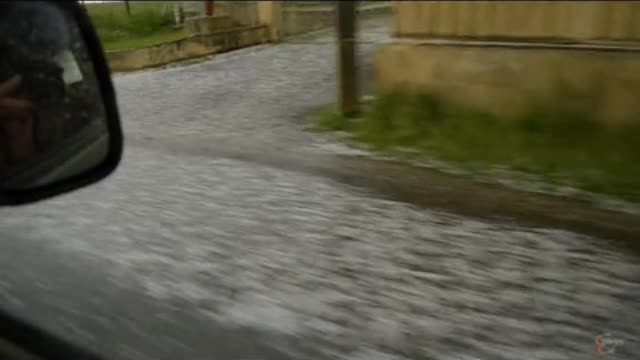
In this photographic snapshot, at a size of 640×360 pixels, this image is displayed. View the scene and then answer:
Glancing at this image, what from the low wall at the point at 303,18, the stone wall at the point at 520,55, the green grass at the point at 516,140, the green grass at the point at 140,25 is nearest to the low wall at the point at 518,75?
the stone wall at the point at 520,55

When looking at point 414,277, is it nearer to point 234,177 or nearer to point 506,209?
point 506,209

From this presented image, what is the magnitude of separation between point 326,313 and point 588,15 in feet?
14.7

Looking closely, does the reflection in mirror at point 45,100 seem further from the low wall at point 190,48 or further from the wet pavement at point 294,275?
the low wall at point 190,48

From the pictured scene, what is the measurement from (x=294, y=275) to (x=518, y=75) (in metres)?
3.83

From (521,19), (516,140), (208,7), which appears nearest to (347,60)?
(521,19)

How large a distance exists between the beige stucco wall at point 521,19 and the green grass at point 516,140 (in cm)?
70

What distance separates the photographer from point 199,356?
9.18ft

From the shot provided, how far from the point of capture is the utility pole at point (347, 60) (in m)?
8.00

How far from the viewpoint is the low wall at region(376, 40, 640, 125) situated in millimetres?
6188

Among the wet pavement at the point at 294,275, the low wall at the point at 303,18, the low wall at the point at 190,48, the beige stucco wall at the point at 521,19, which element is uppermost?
the beige stucco wall at the point at 521,19

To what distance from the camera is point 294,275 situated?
378 cm

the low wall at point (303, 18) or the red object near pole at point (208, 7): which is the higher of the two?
A: the red object near pole at point (208, 7)

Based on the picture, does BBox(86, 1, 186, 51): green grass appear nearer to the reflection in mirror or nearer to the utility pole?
the utility pole

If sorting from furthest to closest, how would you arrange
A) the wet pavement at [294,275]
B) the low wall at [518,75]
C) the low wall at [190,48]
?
1. the low wall at [190,48]
2. the low wall at [518,75]
3. the wet pavement at [294,275]
